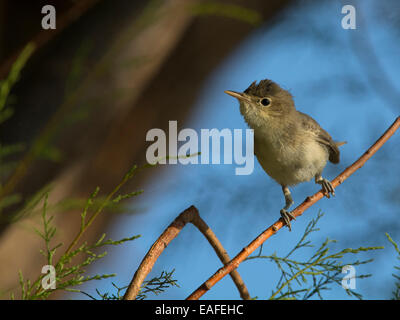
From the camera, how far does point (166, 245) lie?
96 centimetres

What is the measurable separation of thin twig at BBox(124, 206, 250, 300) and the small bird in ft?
2.77

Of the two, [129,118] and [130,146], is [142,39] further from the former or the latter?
[130,146]

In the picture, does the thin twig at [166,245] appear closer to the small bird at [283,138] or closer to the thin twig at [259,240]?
the thin twig at [259,240]

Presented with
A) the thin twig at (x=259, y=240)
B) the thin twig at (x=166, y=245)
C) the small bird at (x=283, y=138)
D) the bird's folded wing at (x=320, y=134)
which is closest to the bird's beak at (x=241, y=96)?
the small bird at (x=283, y=138)

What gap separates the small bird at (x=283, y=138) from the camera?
6.25 ft

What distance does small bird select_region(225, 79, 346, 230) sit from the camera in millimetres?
1906

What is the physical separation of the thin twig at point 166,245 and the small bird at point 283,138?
0.84m

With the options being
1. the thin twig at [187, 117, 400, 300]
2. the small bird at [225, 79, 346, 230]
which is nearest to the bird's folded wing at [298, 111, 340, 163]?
the small bird at [225, 79, 346, 230]

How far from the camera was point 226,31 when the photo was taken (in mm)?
2842

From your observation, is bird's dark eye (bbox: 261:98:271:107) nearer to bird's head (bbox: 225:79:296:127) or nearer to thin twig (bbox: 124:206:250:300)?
bird's head (bbox: 225:79:296:127)

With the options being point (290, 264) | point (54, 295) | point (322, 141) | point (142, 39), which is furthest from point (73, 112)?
point (54, 295)

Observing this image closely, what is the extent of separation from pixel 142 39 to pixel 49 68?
0.56 m

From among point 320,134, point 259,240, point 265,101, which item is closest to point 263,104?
point 265,101

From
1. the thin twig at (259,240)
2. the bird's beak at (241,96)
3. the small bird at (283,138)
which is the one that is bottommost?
the thin twig at (259,240)
